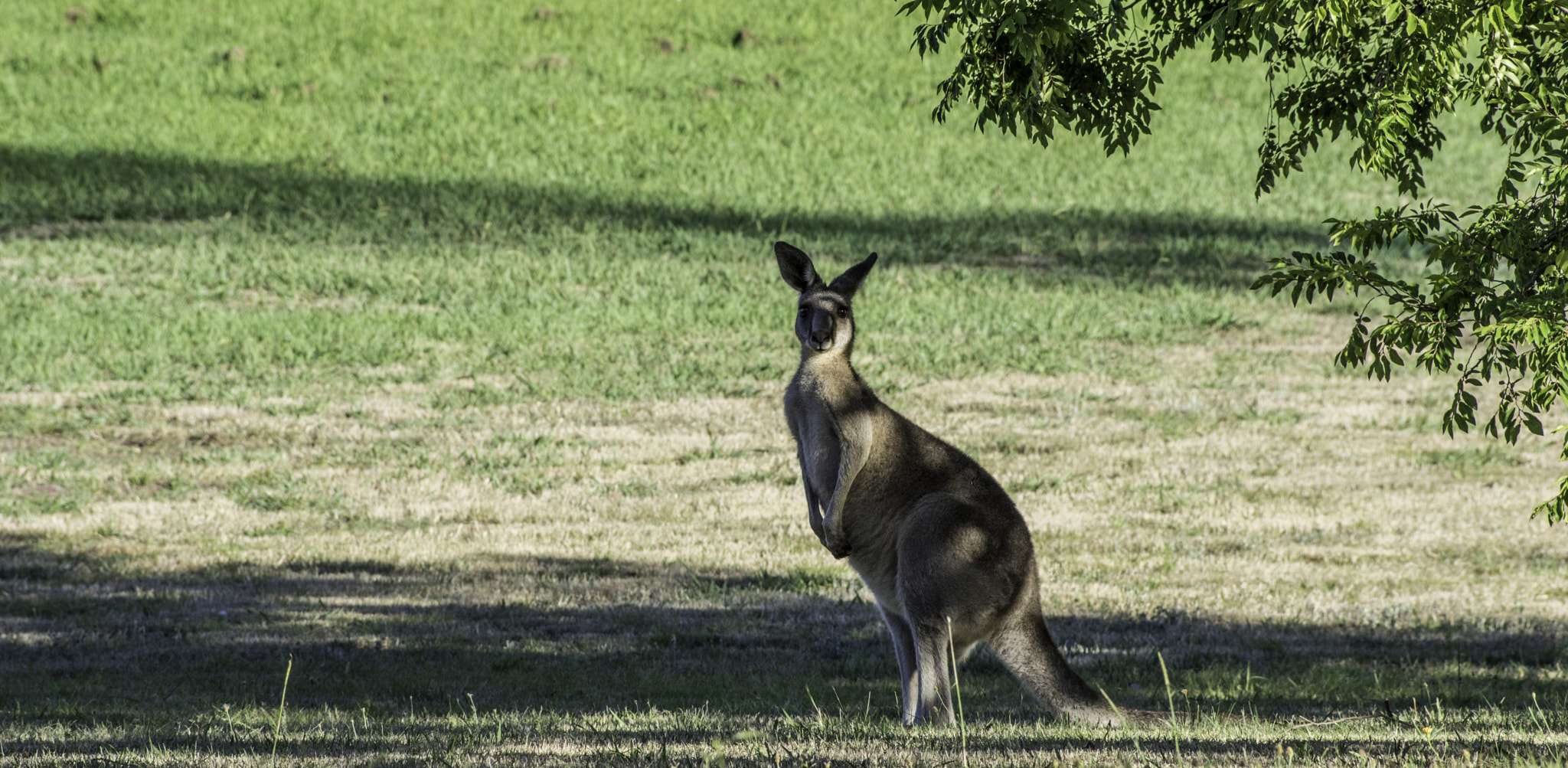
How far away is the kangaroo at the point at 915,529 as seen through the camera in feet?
19.6

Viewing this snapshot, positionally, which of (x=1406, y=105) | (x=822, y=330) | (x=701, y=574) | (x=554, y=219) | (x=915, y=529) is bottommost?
(x=701, y=574)

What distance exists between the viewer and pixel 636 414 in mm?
16875

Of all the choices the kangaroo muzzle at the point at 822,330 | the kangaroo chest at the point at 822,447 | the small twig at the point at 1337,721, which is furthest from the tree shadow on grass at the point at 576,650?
the kangaroo muzzle at the point at 822,330

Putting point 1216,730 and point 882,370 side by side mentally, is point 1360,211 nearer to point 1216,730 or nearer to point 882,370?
point 882,370

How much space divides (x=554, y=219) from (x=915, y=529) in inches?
833

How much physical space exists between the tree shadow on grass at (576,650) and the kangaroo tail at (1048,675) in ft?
1.61

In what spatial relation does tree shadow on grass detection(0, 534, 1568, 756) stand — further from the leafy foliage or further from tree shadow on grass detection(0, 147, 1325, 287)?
tree shadow on grass detection(0, 147, 1325, 287)

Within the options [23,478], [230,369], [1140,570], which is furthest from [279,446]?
[1140,570]

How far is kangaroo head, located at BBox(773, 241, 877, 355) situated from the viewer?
6082mm

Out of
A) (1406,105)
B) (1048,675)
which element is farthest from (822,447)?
(1406,105)

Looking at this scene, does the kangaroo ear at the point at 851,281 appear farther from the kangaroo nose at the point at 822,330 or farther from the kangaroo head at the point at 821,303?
the kangaroo nose at the point at 822,330

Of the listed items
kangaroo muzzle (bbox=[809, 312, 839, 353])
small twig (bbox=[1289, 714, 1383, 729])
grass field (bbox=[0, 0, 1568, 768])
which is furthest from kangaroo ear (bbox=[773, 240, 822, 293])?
small twig (bbox=[1289, 714, 1383, 729])

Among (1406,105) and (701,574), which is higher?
(1406,105)

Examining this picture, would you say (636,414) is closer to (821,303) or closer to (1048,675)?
(821,303)
